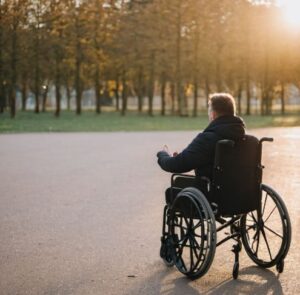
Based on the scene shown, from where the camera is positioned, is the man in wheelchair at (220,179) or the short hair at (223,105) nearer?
the man in wheelchair at (220,179)

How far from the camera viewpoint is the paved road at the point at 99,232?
16.9 ft

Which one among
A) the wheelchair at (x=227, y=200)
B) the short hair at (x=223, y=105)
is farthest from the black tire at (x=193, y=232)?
the short hair at (x=223, y=105)

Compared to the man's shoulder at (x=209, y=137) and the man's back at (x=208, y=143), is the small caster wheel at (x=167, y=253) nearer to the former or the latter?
the man's back at (x=208, y=143)

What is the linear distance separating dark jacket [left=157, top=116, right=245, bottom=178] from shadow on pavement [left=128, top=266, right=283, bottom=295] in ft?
2.76

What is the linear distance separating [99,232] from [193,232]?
1.99 m

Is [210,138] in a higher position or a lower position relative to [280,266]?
higher

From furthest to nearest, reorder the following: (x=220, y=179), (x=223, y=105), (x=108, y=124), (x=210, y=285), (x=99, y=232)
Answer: (x=108, y=124), (x=99, y=232), (x=223, y=105), (x=220, y=179), (x=210, y=285)

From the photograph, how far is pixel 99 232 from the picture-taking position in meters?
7.14

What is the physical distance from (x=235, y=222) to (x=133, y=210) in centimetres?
284

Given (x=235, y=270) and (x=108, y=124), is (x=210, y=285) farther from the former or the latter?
(x=108, y=124)

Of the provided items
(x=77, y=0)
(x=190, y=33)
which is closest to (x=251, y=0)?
(x=190, y=33)

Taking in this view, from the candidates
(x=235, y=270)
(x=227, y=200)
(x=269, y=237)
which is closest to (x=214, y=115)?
(x=227, y=200)

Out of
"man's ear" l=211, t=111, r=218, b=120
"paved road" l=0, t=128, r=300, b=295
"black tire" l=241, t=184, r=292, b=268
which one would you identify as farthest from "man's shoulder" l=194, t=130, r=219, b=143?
"paved road" l=0, t=128, r=300, b=295

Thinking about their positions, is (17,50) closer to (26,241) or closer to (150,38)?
(150,38)
